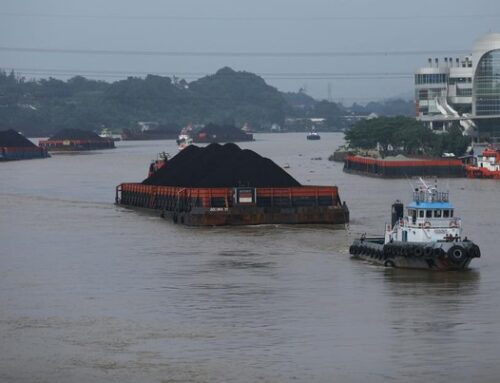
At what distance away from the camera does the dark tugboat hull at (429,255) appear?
3934 centimetres

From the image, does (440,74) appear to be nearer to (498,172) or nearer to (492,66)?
(492,66)

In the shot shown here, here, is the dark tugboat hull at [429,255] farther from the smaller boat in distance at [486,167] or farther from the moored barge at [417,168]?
the moored barge at [417,168]

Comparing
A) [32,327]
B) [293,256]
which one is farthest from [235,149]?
[32,327]

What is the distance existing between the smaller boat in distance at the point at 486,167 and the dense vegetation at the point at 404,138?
16.6 meters

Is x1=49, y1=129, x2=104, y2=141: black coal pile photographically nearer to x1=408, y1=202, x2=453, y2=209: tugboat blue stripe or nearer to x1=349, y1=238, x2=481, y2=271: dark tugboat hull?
x1=349, y1=238, x2=481, y2=271: dark tugboat hull

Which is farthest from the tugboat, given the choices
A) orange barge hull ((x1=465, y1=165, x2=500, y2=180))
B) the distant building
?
the distant building

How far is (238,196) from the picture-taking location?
56.7 m

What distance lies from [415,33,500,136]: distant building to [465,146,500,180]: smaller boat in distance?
32255 mm

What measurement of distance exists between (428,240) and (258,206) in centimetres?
1710

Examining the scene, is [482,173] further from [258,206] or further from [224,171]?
[258,206]

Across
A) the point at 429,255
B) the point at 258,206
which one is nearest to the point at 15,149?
the point at 258,206

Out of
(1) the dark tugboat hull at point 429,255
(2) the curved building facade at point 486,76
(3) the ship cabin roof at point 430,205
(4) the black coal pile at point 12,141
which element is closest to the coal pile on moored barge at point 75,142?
(4) the black coal pile at point 12,141

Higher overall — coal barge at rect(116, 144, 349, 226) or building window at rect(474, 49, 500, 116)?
building window at rect(474, 49, 500, 116)

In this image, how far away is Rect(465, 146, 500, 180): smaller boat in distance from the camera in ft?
306
